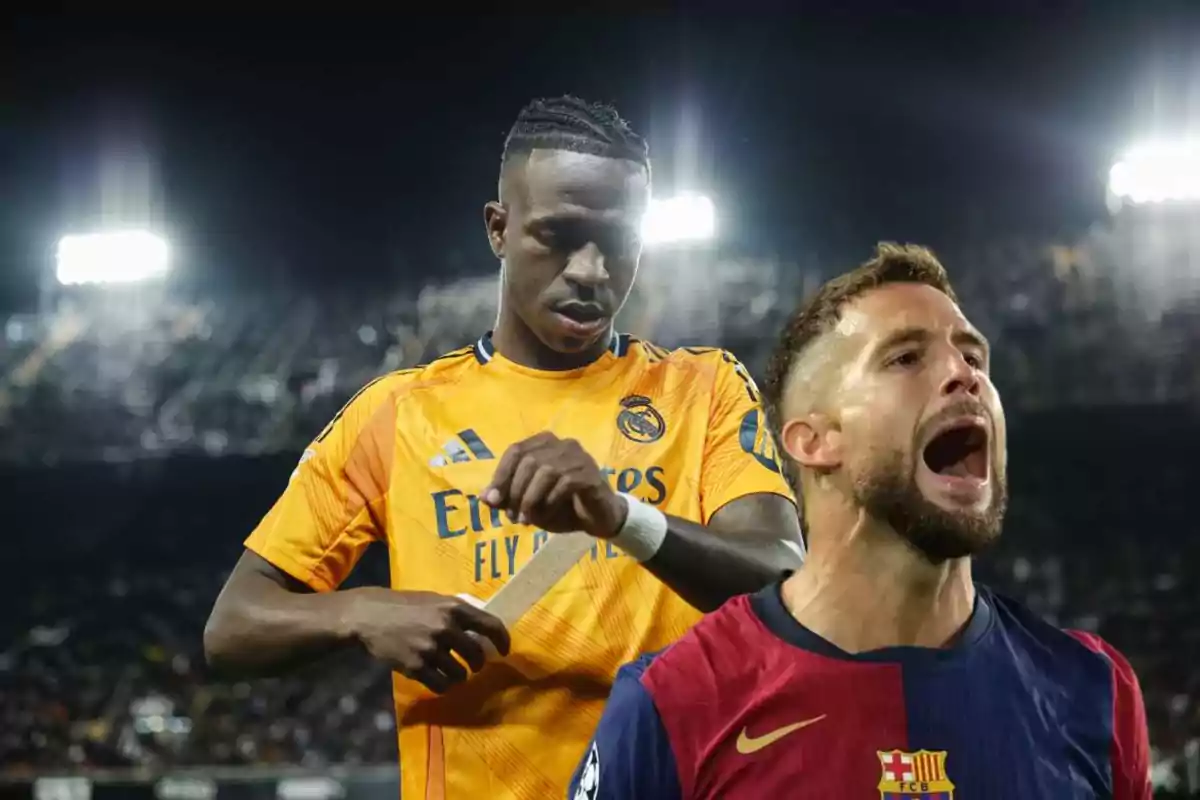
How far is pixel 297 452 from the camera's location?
8.73 m

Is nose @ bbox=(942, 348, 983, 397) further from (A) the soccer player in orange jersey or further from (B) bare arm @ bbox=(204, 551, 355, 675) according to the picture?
(B) bare arm @ bbox=(204, 551, 355, 675)

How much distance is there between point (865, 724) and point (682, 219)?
6.15 metres

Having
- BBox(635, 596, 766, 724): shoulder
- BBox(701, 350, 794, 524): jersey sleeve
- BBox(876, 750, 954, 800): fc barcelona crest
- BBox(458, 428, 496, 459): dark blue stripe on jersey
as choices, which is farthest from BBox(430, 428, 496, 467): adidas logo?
BBox(876, 750, 954, 800): fc barcelona crest

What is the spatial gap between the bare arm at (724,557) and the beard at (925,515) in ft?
0.94

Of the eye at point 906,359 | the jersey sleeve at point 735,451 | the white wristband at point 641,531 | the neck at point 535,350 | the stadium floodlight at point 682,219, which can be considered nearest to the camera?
the eye at point 906,359

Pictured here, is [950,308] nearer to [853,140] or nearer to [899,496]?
[899,496]

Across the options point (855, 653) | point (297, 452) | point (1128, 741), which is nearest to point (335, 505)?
point (855, 653)

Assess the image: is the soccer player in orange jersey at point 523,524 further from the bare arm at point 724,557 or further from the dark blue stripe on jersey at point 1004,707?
the dark blue stripe on jersey at point 1004,707

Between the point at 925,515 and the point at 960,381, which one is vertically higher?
the point at 960,381

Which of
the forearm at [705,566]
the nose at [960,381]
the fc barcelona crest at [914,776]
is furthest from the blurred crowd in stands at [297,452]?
the fc barcelona crest at [914,776]

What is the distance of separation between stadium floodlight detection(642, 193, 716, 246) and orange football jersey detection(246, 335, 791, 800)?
487 centimetres

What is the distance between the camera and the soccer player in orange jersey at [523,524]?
159 centimetres

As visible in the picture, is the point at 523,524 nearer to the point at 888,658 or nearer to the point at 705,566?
the point at 705,566

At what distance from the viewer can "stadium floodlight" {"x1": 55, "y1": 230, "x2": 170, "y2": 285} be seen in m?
7.90
